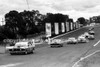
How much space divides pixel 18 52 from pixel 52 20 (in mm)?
141006

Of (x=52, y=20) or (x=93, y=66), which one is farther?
(x=52, y=20)

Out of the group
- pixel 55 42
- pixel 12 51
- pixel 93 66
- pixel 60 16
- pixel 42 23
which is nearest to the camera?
pixel 93 66

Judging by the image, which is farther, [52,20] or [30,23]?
[52,20]

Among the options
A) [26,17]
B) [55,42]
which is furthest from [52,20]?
[55,42]

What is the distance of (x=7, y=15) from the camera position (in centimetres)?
11031

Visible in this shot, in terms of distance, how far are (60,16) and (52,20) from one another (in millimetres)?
9600

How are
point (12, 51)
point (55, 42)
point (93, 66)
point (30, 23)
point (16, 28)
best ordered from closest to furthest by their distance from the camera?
point (93, 66), point (12, 51), point (55, 42), point (16, 28), point (30, 23)

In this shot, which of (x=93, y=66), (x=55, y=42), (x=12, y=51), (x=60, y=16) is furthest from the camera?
(x=60, y=16)

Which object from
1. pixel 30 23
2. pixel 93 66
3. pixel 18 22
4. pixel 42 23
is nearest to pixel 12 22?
pixel 18 22

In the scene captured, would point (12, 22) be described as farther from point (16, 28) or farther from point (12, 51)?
point (12, 51)

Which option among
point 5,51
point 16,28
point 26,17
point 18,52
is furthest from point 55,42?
point 26,17

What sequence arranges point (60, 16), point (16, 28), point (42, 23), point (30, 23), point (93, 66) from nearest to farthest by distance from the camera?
point (93, 66)
point (16, 28)
point (30, 23)
point (42, 23)
point (60, 16)

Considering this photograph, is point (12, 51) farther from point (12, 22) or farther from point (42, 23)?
point (42, 23)

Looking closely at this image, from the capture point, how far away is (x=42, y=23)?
6363 inches
